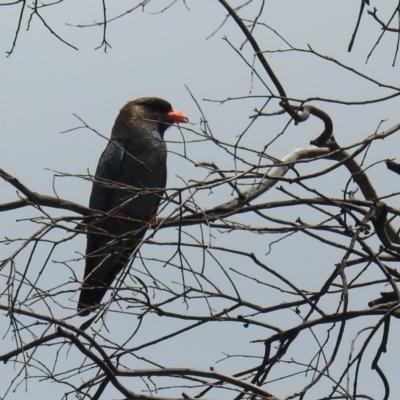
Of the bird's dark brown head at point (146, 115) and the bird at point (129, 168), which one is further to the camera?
the bird's dark brown head at point (146, 115)

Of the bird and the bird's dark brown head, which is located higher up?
the bird's dark brown head

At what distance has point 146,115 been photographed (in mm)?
7969

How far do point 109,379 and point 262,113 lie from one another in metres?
1.36

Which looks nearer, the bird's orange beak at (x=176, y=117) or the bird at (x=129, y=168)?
the bird at (x=129, y=168)

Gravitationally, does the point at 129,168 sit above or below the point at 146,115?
below

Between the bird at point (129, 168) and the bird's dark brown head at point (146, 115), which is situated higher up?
the bird's dark brown head at point (146, 115)

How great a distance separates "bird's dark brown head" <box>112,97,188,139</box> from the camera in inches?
306

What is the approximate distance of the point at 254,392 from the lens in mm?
3727

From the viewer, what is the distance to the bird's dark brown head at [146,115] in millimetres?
7770

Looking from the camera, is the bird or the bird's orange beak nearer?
the bird

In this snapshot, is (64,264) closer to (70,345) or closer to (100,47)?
(70,345)

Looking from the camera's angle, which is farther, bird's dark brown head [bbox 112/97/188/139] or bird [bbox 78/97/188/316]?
bird's dark brown head [bbox 112/97/188/139]

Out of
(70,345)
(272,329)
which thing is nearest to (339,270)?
(272,329)

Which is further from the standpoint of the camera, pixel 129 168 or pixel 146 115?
pixel 146 115
